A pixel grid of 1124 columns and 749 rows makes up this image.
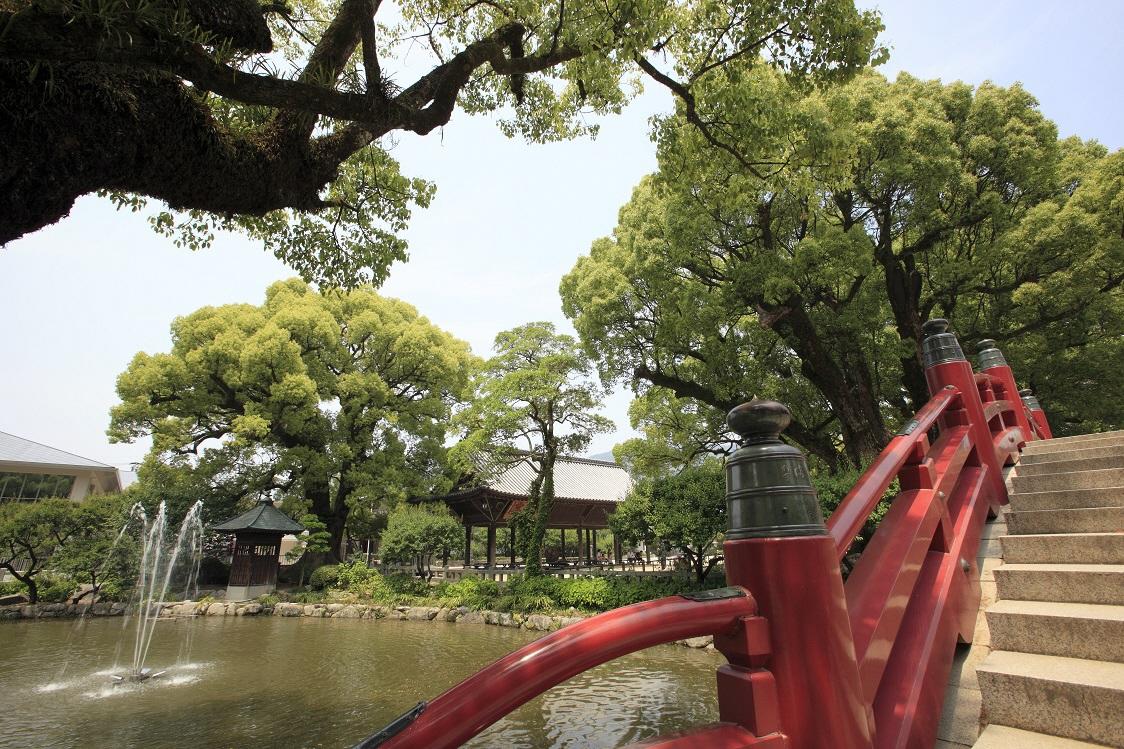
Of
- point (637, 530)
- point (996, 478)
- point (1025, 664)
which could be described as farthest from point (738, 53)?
point (637, 530)

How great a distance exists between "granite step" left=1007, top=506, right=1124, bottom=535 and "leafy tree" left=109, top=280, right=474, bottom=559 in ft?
67.3

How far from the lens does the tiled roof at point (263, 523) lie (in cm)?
1872

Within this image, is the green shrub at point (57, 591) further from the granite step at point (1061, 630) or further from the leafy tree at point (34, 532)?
the granite step at point (1061, 630)

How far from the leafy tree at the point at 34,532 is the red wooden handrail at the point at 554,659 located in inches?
941

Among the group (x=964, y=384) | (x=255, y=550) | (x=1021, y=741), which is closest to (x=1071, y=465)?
(x=964, y=384)

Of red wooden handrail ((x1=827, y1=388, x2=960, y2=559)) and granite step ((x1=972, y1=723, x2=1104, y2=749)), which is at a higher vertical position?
red wooden handrail ((x1=827, y1=388, x2=960, y2=559))

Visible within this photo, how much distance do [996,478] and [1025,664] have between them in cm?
226

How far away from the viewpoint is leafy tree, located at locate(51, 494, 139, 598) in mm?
17844

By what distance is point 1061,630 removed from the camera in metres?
1.99

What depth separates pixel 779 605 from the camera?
4.24ft

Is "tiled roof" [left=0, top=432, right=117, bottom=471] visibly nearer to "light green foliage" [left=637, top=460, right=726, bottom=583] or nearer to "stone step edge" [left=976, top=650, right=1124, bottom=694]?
"light green foliage" [left=637, top=460, right=726, bottom=583]

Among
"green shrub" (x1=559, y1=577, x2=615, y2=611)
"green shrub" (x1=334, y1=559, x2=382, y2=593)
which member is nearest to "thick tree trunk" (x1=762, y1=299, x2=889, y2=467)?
"green shrub" (x1=559, y1=577, x2=615, y2=611)

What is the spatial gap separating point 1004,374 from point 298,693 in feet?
30.7

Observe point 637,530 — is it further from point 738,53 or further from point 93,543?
point 93,543
